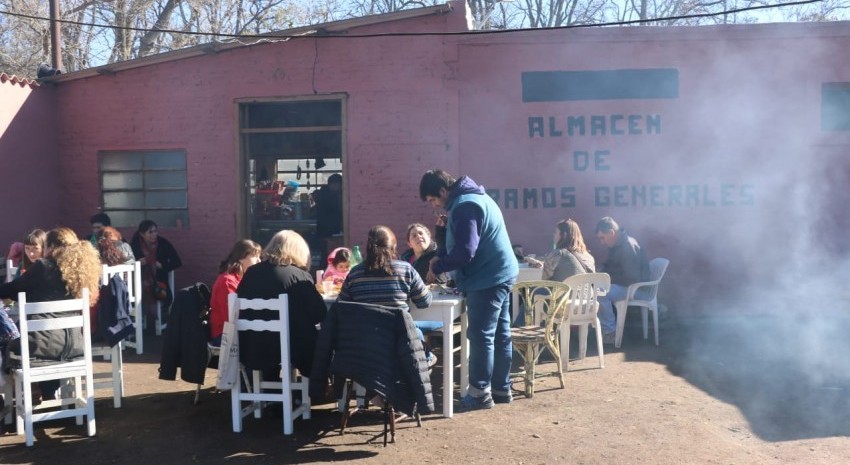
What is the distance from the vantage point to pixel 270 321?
15.8 ft

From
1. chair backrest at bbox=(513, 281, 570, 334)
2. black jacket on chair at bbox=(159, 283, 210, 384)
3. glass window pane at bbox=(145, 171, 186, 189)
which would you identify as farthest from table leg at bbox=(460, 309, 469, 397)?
glass window pane at bbox=(145, 171, 186, 189)

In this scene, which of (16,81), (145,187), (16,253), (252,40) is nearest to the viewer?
(16,253)

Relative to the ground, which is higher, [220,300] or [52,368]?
[220,300]

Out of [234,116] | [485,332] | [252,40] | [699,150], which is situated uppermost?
[252,40]

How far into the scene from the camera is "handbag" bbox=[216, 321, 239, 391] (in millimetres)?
4793

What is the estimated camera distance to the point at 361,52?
8961 mm

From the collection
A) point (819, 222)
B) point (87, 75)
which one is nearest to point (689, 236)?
point (819, 222)

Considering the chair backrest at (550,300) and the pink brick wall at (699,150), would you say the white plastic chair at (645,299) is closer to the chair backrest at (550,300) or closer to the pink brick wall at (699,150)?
the pink brick wall at (699,150)

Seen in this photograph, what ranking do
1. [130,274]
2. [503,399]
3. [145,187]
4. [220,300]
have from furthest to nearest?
[145,187] → [130,274] → [503,399] → [220,300]

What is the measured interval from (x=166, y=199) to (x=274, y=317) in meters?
5.32

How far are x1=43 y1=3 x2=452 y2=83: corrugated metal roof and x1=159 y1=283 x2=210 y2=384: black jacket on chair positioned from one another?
15.0 feet

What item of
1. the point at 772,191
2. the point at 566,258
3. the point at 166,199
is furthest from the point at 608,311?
the point at 166,199

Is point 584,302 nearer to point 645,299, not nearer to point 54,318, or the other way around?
point 645,299

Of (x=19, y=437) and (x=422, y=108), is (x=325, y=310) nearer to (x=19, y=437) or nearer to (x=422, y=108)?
(x=19, y=437)
